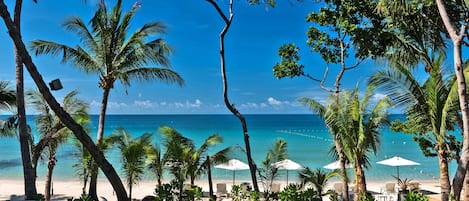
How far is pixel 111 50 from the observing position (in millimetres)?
9883

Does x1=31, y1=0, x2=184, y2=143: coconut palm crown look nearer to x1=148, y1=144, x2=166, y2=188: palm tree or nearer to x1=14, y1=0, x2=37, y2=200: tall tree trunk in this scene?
x1=148, y1=144, x2=166, y2=188: palm tree

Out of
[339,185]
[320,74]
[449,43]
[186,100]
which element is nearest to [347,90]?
[449,43]

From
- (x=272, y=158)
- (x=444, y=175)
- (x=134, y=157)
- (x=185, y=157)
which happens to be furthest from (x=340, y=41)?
(x=134, y=157)

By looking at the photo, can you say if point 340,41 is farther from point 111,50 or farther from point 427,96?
point 111,50

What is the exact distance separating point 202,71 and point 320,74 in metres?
64.4

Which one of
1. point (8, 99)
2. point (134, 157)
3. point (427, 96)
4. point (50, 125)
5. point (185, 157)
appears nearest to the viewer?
point (427, 96)

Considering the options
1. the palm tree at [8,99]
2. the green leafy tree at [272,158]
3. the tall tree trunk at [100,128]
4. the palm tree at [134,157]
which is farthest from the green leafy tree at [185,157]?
the palm tree at [8,99]

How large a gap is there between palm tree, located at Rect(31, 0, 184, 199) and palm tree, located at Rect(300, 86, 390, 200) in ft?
16.7

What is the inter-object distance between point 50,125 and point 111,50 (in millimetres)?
2551

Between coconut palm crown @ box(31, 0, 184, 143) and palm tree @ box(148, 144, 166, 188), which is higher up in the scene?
coconut palm crown @ box(31, 0, 184, 143)

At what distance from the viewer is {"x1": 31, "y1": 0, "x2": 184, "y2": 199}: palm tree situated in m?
9.80

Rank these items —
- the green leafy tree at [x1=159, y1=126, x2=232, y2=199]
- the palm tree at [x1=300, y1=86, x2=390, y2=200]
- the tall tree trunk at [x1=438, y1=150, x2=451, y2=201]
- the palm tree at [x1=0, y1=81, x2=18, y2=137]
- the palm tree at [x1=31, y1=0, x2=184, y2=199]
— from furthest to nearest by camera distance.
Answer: the palm tree at [x1=31, y1=0, x2=184, y2=199] → the palm tree at [x1=0, y1=81, x2=18, y2=137] → the green leafy tree at [x1=159, y1=126, x2=232, y2=199] → the palm tree at [x1=300, y1=86, x2=390, y2=200] → the tall tree trunk at [x1=438, y1=150, x2=451, y2=201]

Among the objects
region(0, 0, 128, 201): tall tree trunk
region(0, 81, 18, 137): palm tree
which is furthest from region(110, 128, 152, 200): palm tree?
region(0, 0, 128, 201): tall tree trunk

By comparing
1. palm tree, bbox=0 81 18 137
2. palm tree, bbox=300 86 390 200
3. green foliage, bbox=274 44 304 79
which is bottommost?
palm tree, bbox=300 86 390 200
